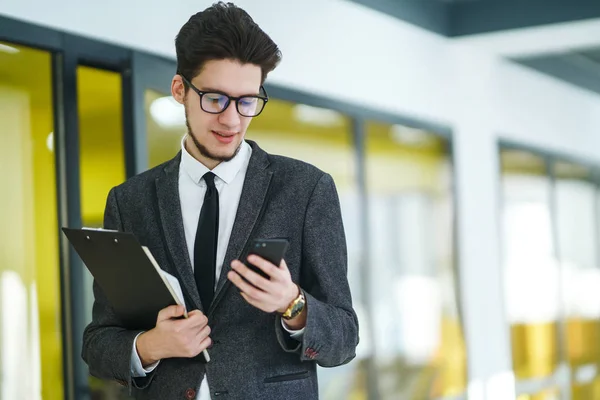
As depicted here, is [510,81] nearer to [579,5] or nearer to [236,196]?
[579,5]

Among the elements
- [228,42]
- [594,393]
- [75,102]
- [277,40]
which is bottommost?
[594,393]

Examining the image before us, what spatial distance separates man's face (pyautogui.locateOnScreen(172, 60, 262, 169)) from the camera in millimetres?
1855

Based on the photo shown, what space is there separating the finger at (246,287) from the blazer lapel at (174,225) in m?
0.19

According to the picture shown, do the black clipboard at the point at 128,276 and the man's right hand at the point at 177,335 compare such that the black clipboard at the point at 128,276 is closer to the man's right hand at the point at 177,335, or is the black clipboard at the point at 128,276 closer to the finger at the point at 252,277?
the man's right hand at the point at 177,335

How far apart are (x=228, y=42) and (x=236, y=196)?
0.30m

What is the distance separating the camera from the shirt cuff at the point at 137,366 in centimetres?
185

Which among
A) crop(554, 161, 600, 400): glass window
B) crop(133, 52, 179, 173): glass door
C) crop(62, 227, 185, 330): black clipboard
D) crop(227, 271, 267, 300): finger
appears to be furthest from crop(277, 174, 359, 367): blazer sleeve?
crop(554, 161, 600, 400): glass window

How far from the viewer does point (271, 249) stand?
65.9 inches

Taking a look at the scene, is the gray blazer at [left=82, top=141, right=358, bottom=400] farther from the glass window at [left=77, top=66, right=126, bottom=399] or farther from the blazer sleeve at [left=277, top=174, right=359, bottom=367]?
the glass window at [left=77, top=66, right=126, bottom=399]

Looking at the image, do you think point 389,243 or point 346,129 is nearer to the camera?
point 346,129

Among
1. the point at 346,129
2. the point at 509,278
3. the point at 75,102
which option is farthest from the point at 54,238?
the point at 509,278

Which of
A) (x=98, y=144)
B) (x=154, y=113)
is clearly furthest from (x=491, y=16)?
(x=98, y=144)

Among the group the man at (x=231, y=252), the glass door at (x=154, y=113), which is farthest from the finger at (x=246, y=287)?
the glass door at (x=154, y=113)

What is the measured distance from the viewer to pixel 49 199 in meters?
3.48
